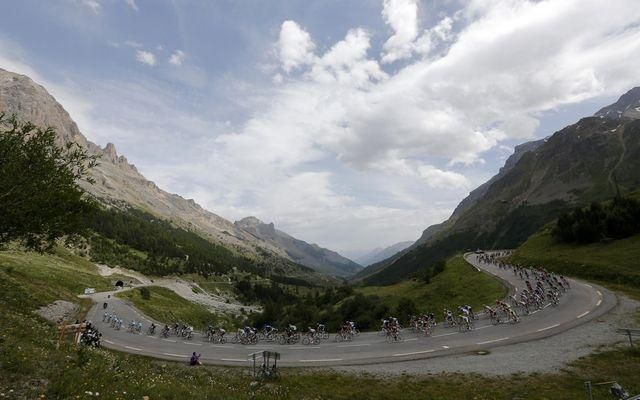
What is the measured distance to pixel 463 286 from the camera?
2261 inches

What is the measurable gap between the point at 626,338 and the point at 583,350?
4681 millimetres

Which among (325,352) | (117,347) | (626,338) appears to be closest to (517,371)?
(626,338)

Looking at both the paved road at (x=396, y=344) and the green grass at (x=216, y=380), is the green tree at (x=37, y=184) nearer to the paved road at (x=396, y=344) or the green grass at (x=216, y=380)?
the green grass at (x=216, y=380)

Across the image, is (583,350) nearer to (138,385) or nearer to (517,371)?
(517,371)

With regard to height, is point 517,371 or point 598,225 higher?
point 598,225

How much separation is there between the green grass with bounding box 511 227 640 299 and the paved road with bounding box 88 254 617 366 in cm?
543

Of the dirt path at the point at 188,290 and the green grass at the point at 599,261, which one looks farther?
the dirt path at the point at 188,290

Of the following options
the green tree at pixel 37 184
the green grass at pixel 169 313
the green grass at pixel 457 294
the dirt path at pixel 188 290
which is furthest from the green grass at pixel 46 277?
the green grass at pixel 457 294

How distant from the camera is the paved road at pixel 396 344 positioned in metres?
31.5

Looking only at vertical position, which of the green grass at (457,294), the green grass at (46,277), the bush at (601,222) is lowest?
the green grass at (457,294)

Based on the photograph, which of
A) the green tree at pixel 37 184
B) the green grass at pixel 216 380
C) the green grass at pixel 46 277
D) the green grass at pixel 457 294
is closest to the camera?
the green grass at pixel 216 380

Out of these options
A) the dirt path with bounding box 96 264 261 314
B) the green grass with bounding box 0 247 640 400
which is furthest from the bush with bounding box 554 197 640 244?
the dirt path with bounding box 96 264 261 314

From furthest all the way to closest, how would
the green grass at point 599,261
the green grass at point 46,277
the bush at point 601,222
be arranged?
1. the bush at point 601,222
2. the green grass at point 599,261
3. the green grass at point 46,277

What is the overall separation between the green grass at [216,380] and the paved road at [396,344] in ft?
14.5
